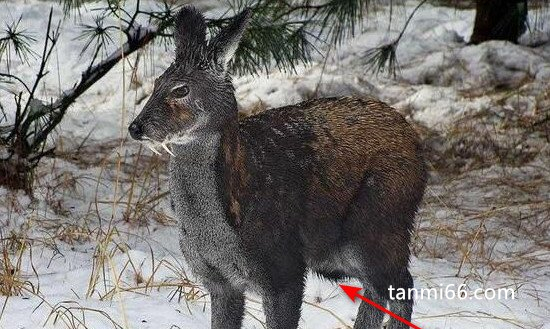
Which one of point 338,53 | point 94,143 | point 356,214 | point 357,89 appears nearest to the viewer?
point 356,214

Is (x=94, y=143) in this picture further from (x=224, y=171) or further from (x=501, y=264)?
(x=224, y=171)

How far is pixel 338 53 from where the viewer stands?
8258 millimetres

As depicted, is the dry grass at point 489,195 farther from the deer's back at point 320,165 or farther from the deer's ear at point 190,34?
the deer's ear at point 190,34

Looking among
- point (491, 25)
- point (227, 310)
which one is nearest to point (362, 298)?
point (227, 310)

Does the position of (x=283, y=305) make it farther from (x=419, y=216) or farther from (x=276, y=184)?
(x=419, y=216)

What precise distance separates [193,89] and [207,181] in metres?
0.25

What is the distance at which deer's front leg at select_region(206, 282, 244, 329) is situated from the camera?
2.83m

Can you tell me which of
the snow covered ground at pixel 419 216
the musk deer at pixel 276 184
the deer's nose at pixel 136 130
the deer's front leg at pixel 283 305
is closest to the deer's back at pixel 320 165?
the musk deer at pixel 276 184

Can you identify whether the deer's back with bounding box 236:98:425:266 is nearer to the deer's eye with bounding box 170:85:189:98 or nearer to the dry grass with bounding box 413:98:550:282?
the deer's eye with bounding box 170:85:189:98

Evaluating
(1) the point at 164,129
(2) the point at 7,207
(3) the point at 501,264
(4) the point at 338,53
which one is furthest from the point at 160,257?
(4) the point at 338,53

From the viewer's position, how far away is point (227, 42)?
8.20 feet

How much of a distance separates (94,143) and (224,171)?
383 cm

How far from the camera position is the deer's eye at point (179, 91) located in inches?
97.0

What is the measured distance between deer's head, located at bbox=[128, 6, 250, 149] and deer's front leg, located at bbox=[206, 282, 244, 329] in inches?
23.6
